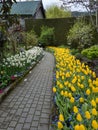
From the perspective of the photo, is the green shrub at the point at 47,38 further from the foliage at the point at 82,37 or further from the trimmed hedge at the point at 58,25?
the foliage at the point at 82,37

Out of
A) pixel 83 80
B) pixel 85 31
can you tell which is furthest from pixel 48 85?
pixel 85 31

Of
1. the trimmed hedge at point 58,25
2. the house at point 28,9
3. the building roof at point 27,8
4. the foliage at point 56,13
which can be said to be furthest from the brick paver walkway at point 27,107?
the foliage at point 56,13

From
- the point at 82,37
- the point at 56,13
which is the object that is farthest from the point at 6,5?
the point at 56,13

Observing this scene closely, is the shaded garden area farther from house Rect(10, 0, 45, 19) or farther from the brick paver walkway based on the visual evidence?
house Rect(10, 0, 45, 19)

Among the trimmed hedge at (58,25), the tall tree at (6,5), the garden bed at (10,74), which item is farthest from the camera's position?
the trimmed hedge at (58,25)

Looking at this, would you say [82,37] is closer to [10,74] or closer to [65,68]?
[10,74]

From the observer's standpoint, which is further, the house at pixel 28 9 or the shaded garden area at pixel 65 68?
the house at pixel 28 9

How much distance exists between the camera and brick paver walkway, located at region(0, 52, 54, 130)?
4152mm

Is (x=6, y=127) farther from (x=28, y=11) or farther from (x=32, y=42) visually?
(x=28, y=11)

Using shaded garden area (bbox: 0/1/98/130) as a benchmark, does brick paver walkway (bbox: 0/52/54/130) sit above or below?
below

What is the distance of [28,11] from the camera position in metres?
28.1

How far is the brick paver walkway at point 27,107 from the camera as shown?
13.6 feet


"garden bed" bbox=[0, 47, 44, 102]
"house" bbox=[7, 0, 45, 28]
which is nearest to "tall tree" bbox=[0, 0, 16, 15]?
"garden bed" bbox=[0, 47, 44, 102]

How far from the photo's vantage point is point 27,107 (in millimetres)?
5043
